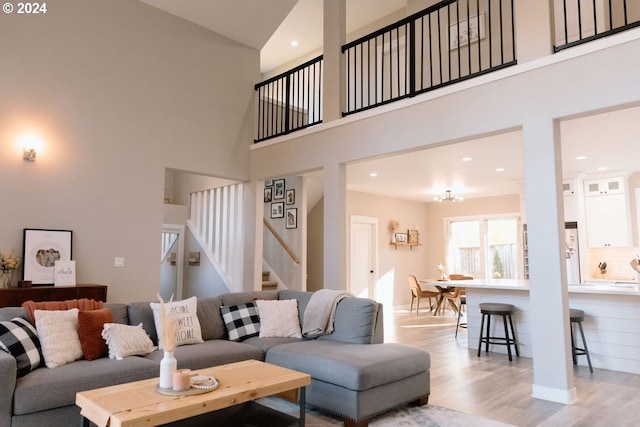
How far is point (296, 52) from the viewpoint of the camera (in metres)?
9.15

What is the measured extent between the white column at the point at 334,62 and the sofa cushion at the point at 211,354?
126 inches

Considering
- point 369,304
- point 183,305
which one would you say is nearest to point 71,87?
point 183,305

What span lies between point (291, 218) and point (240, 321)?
13.7 feet

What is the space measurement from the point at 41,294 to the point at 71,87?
232 centimetres

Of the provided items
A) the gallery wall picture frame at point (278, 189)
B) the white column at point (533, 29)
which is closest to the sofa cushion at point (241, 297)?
the white column at point (533, 29)

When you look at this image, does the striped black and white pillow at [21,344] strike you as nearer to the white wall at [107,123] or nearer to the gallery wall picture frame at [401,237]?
the white wall at [107,123]

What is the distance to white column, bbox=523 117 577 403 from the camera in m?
3.61

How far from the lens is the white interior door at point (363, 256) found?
377 inches

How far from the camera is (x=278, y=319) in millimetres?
4141

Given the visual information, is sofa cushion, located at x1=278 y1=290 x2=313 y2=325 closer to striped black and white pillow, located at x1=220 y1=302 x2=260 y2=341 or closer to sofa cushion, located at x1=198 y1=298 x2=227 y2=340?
striped black and white pillow, located at x1=220 y1=302 x2=260 y2=341

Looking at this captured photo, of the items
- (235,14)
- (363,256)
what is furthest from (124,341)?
(363,256)

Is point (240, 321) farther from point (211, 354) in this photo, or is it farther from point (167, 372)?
point (167, 372)

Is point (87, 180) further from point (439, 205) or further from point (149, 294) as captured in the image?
point (439, 205)

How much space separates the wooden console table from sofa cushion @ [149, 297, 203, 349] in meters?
1.36
